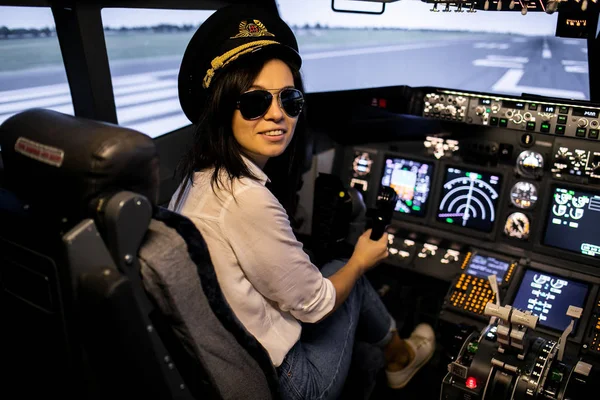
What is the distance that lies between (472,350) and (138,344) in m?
1.10

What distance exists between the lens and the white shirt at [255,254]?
1.22m

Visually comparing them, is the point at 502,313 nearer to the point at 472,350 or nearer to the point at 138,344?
the point at 472,350

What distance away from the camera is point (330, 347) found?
157 centimetres

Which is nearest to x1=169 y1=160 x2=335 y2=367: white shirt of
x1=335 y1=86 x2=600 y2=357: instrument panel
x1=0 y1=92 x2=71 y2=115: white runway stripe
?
x1=0 y1=92 x2=71 y2=115: white runway stripe

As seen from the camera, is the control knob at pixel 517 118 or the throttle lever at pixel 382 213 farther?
the control knob at pixel 517 118

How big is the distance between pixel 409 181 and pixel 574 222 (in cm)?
79

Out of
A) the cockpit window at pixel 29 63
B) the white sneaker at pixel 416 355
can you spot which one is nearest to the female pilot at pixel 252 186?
the white sneaker at pixel 416 355

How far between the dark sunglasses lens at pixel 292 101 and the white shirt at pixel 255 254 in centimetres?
18

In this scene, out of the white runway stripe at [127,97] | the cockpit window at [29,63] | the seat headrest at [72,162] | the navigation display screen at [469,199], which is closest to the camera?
the seat headrest at [72,162]

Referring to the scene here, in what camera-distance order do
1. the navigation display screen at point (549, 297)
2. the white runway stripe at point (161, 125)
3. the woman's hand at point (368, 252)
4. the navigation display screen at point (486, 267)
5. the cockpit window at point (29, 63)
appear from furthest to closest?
the white runway stripe at point (161, 125)
the navigation display screen at point (486, 267)
the navigation display screen at point (549, 297)
the cockpit window at point (29, 63)
the woman's hand at point (368, 252)

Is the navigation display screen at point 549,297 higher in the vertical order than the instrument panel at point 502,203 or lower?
lower

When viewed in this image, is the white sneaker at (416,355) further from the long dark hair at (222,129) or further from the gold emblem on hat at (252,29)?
the gold emblem on hat at (252,29)

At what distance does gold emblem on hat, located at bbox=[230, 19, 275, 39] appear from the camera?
1.29 metres

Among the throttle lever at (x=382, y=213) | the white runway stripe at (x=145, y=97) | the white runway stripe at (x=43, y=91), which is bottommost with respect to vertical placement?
the throttle lever at (x=382, y=213)
